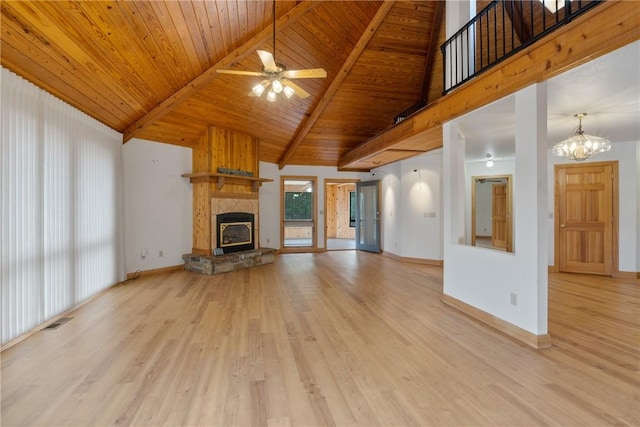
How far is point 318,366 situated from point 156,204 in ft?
15.7

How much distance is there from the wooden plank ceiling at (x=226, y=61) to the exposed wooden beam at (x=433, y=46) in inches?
1.0

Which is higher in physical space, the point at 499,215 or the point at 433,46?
the point at 433,46

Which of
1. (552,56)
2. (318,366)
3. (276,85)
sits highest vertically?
(276,85)

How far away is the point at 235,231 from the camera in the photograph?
641 centimetres

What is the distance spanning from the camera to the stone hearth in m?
5.55

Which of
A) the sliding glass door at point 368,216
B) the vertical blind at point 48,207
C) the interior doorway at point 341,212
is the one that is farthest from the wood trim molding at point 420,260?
the vertical blind at point 48,207

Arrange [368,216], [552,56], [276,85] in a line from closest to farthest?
[552,56]
[276,85]
[368,216]

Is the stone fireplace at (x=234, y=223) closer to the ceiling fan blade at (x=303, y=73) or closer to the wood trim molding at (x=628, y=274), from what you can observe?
the ceiling fan blade at (x=303, y=73)

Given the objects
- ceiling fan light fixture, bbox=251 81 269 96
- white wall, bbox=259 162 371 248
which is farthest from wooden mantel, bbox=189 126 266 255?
ceiling fan light fixture, bbox=251 81 269 96

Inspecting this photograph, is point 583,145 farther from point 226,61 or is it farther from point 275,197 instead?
point 275,197

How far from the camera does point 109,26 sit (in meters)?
2.90

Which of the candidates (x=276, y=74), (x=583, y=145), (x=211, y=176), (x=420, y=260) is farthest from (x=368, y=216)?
(x=276, y=74)

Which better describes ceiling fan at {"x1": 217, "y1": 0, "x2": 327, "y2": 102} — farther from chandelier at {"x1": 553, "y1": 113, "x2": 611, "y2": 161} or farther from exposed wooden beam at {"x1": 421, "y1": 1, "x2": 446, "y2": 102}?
chandelier at {"x1": 553, "y1": 113, "x2": 611, "y2": 161}

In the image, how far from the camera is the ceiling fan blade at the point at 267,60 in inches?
119
